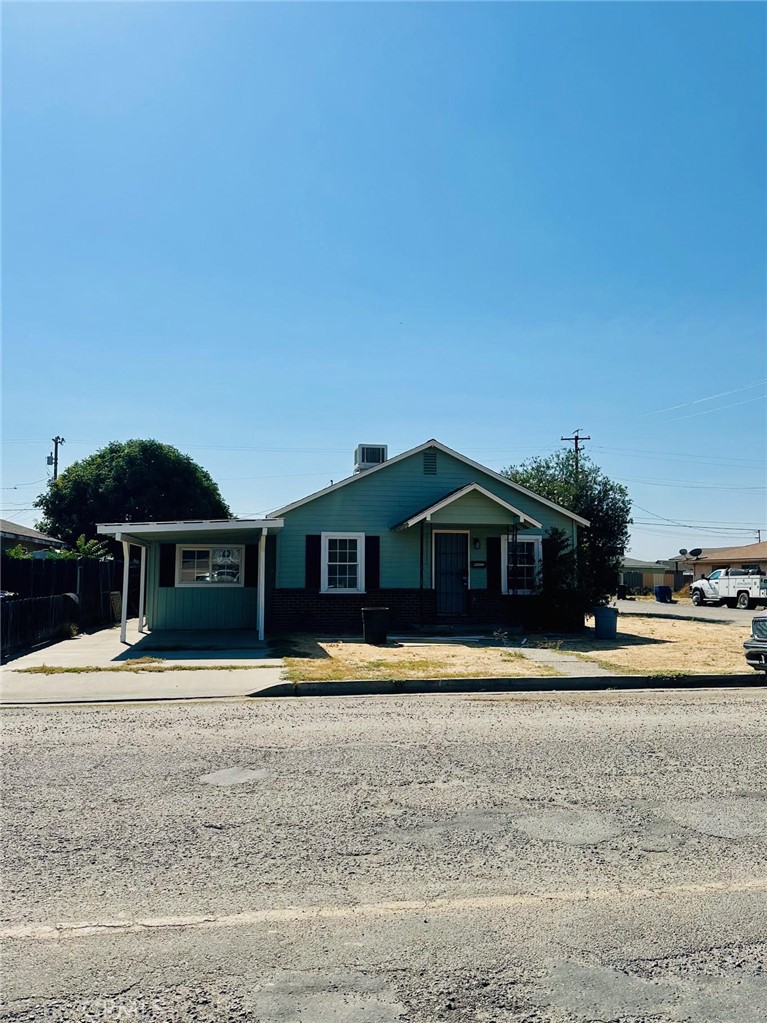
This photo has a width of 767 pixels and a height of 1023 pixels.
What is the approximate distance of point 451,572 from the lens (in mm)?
21438

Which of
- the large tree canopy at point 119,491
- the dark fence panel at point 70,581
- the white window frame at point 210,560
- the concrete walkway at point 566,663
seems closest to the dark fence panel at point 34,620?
the dark fence panel at point 70,581

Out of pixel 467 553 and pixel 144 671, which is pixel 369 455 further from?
pixel 144 671

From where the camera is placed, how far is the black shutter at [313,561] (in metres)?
20.7

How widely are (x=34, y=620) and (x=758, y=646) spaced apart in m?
13.6

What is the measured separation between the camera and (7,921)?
3.75 m

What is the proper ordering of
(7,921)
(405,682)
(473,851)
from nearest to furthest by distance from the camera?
1. (7,921)
2. (473,851)
3. (405,682)

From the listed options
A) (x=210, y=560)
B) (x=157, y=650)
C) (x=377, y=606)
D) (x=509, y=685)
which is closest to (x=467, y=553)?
(x=377, y=606)

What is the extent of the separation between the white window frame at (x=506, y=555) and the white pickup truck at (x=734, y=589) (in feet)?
Answer: 60.3

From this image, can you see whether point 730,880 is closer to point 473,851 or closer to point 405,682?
point 473,851

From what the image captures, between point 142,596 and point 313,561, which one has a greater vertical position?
point 313,561

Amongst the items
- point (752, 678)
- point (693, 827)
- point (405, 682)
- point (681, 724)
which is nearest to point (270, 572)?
point (405, 682)

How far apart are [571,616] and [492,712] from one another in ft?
40.0

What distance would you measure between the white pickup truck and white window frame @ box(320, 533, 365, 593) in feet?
73.5

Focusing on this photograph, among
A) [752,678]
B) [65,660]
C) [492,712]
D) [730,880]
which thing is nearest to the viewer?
[730,880]
